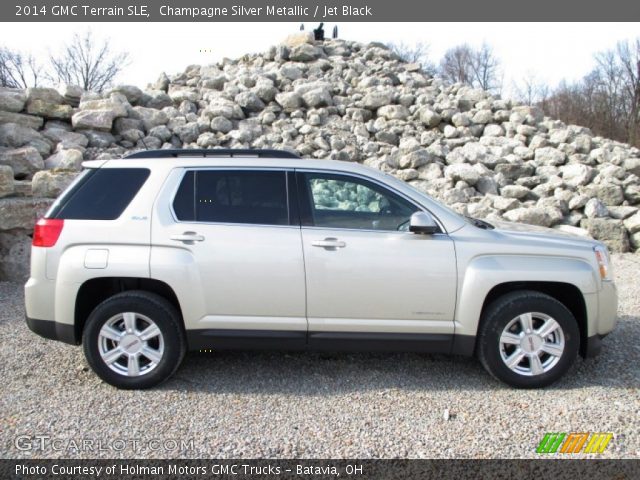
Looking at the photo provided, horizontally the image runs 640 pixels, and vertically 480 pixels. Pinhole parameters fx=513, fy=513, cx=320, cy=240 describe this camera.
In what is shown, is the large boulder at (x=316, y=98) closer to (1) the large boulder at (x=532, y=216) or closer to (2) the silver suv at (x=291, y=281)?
(1) the large boulder at (x=532, y=216)

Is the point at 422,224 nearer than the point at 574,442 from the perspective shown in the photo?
No

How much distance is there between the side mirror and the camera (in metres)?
3.92

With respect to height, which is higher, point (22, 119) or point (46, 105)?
point (46, 105)

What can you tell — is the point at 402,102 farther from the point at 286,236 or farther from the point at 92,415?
the point at 92,415

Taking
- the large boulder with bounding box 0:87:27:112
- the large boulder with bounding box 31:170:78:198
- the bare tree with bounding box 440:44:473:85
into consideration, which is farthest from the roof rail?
the bare tree with bounding box 440:44:473:85

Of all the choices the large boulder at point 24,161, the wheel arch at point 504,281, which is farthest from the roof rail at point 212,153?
the large boulder at point 24,161

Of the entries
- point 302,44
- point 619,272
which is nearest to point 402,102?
point 302,44

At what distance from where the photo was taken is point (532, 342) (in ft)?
13.3

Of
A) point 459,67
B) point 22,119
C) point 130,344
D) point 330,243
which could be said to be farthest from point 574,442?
point 459,67

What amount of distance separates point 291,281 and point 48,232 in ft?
6.43

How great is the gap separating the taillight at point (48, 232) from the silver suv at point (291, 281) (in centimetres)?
1

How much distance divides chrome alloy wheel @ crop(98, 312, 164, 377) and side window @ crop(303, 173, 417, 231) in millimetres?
1541

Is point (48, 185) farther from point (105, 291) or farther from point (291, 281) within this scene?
point (291, 281)

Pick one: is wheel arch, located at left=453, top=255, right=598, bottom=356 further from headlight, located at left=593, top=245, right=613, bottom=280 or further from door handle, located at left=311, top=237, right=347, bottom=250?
door handle, located at left=311, top=237, right=347, bottom=250
